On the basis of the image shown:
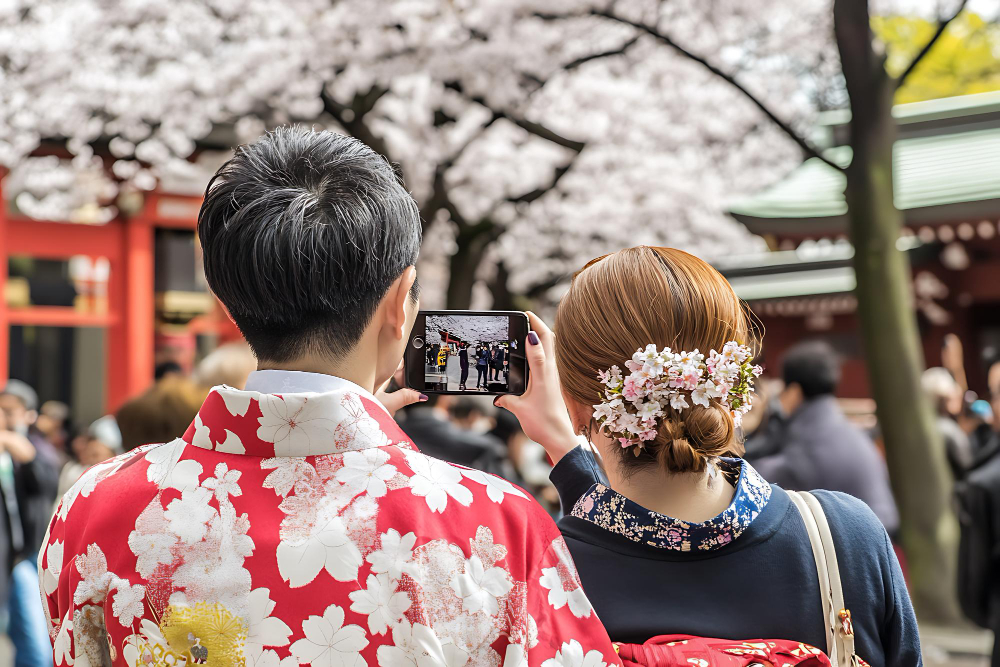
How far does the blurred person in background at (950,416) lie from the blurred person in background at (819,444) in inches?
58.4

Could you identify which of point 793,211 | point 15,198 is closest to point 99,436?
point 15,198

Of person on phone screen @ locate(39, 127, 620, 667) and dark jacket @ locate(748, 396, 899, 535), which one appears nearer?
person on phone screen @ locate(39, 127, 620, 667)

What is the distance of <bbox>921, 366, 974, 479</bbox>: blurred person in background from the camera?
5.96 meters

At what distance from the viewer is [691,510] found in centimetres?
→ 142

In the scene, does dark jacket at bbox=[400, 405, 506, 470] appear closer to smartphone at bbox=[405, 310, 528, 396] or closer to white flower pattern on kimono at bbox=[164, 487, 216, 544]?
smartphone at bbox=[405, 310, 528, 396]

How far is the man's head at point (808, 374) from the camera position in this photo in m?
4.51

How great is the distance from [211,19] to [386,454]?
8.61m

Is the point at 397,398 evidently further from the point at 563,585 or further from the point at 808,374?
the point at 808,374

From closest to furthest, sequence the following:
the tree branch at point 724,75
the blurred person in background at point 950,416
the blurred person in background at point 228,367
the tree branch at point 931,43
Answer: the blurred person in background at point 228,367
the tree branch at point 931,43
the blurred person in background at point 950,416
the tree branch at point 724,75

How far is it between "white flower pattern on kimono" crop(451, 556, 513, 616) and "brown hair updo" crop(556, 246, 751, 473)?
38cm

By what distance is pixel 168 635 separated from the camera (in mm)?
1140

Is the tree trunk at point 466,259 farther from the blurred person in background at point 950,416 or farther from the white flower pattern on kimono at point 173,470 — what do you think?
the white flower pattern on kimono at point 173,470

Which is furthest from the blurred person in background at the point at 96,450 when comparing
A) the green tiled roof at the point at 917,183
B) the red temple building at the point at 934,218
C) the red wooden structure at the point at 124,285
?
the green tiled roof at the point at 917,183

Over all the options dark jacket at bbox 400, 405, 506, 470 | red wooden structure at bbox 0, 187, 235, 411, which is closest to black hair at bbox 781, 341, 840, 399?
dark jacket at bbox 400, 405, 506, 470
